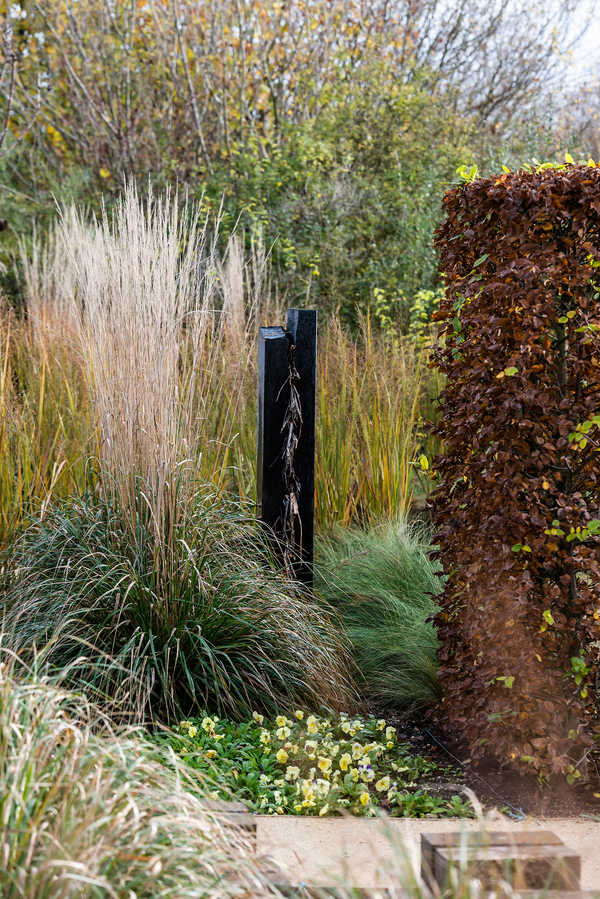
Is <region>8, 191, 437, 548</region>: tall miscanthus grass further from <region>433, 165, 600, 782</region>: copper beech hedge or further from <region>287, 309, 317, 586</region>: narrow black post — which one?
<region>433, 165, 600, 782</region>: copper beech hedge

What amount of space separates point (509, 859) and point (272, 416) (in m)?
2.51

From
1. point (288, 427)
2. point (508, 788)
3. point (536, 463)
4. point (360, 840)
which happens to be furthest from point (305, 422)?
point (360, 840)

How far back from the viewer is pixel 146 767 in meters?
1.88

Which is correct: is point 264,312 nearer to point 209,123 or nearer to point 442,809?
point 442,809

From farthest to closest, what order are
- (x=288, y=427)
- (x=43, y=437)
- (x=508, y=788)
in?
(x=43, y=437)
(x=288, y=427)
(x=508, y=788)

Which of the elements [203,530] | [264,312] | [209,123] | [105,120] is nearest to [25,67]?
[105,120]

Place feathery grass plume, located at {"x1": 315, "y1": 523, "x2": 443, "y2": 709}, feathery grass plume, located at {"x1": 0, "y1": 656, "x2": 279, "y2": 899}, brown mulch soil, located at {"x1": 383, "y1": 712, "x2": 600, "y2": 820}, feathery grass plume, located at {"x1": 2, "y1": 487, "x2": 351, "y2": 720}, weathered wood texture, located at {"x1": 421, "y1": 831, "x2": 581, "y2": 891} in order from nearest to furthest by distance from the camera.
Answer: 1. feathery grass plume, located at {"x1": 0, "y1": 656, "x2": 279, "y2": 899}
2. weathered wood texture, located at {"x1": 421, "y1": 831, "x2": 581, "y2": 891}
3. brown mulch soil, located at {"x1": 383, "y1": 712, "x2": 600, "y2": 820}
4. feathery grass plume, located at {"x1": 2, "y1": 487, "x2": 351, "y2": 720}
5. feathery grass plume, located at {"x1": 315, "y1": 523, "x2": 443, "y2": 709}

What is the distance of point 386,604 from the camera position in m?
4.14

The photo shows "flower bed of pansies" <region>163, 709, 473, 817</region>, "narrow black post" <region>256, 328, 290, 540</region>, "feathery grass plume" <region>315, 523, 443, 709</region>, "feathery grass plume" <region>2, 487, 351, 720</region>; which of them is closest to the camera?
"flower bed of pansies" <region>163, 709, 473, 817</region>

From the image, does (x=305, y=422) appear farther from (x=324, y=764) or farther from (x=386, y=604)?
(x=324, y=764)

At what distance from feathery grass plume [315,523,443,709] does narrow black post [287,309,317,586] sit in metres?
0.28

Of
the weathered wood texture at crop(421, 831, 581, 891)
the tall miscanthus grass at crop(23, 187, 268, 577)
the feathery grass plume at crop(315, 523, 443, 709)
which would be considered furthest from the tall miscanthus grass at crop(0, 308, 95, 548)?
the weathered wood texture at crop(421, 831, 581, 891)

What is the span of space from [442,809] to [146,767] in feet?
4.00

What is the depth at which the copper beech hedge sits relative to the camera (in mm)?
2869
